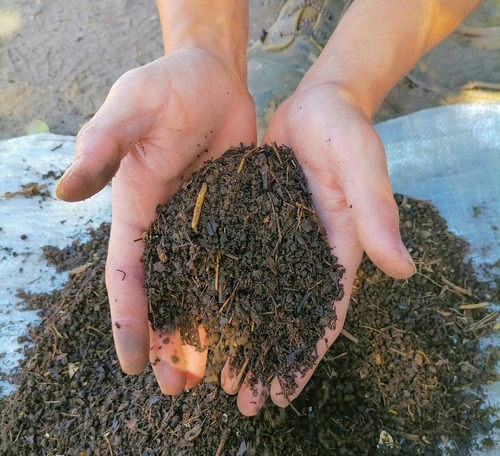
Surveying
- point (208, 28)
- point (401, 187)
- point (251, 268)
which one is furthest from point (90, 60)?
point (251, 268)

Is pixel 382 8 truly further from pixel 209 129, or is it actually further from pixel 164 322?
pixel 164 322

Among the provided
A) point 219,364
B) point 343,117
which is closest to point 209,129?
point 343,117

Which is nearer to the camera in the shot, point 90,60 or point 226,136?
point 226,136

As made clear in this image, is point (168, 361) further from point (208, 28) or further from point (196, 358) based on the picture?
point (208, 28)

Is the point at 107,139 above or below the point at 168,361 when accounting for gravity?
above

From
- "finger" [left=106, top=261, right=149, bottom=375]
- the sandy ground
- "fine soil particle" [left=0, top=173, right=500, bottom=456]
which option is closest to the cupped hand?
"finger" [left=106, top=261, right=149, bottom=375]
